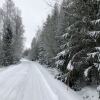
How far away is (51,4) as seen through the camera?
8.94 metres

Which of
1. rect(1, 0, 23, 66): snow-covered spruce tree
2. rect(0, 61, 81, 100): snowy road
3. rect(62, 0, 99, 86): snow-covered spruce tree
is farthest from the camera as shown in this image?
rect(1, 0, 23, 66): snow-covered spruce tree

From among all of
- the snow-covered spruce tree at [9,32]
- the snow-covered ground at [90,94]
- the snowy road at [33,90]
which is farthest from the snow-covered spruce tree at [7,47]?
the snow-covered ground at [90,94]

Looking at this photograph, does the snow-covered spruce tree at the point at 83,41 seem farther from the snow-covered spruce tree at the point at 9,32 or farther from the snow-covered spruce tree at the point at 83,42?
the snow-covered spruce tree at the point at 9,32

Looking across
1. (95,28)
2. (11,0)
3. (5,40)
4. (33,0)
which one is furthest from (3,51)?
(95,28)

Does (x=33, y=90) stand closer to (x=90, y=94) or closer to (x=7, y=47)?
(x=90, y=94)

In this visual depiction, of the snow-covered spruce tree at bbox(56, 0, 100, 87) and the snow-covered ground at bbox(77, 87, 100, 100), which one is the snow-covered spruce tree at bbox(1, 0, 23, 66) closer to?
the snow-covered spruce tree at bbox(56, 0, 100, 87)

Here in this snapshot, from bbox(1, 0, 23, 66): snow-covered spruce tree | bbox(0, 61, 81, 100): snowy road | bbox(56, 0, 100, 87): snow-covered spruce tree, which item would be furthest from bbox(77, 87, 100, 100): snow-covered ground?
bbox(1, 0, 23, 66): snow-covered spruce tree

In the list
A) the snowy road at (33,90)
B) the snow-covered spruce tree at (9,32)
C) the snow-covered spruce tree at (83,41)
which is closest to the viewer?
the snowy road at (33,90)

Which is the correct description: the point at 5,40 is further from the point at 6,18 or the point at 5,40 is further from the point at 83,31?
the point at 83,31

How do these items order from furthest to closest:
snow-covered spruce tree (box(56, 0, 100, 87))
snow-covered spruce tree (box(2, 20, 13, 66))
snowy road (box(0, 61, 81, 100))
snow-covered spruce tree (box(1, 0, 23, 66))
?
snow-covered spruce tree (box(1, 0, 23, 66)) → snow-covered spruce tree (box(2, 20, 13, 66)) → snow-covered spruce tree (box(56, 0, 100, 87)) → snowy road (box(0, 61, 81, 100))

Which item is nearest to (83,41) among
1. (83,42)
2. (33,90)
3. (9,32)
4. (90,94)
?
(83,42)

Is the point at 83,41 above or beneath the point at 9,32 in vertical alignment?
beneath

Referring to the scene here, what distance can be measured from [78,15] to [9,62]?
23.6m

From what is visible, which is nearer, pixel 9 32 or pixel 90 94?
pixel 90 94
